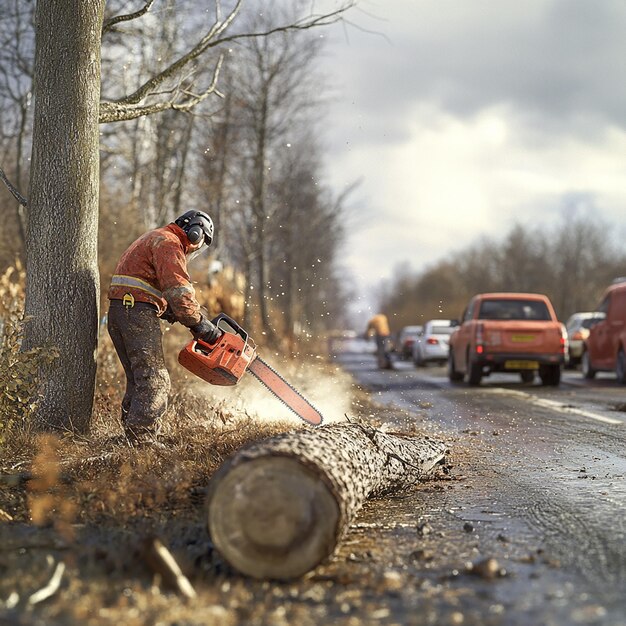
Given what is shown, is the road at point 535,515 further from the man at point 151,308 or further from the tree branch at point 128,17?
the tree branch at point 128,17

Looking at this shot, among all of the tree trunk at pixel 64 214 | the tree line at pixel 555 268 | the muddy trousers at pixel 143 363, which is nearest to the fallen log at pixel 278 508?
the muddy trousers at pixel 143 363

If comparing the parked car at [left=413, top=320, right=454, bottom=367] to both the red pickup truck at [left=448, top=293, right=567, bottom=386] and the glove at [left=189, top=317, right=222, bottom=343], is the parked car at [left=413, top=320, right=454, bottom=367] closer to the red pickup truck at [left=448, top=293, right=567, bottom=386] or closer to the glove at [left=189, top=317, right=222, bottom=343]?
the red pickup truck at [left=448, top=293, right=567, bottom=386]

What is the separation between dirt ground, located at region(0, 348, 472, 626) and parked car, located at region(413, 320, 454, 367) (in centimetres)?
2236

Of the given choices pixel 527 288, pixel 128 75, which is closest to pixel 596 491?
pixel 128 75

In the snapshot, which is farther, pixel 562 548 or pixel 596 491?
pixel 596 491

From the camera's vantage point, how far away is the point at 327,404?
34.9ft

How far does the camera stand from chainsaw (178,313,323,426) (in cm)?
646

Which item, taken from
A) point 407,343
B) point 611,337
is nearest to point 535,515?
point 611,337

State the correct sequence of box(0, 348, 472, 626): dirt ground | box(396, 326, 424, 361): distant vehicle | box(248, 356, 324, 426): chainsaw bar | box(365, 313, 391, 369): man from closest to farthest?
box(0, 348, 472, 626): dirt ground < box(248, 356, 324, 426): chainsaw bar < box(365, 313, 391, 369): man < box(396, 326, 424, 361): distant vehicle

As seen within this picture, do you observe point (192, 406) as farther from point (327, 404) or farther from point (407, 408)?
point (407, 408)

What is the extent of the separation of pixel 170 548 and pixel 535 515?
2206mm

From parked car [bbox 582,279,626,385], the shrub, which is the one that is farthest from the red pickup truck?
the shrub

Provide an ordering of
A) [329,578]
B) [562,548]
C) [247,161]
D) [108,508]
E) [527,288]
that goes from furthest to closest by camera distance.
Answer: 1. [527,288]
2. [247,161]
3. [108,508]
4. [562,548]
5. [329,578]

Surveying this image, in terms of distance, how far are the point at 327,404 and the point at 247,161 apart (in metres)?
14.8
